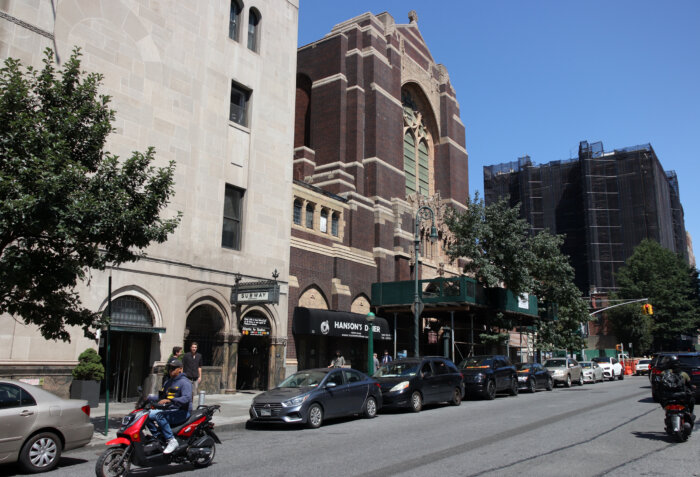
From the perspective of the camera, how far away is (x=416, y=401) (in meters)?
16.8

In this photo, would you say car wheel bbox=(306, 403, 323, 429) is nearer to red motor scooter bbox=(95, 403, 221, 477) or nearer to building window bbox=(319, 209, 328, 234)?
red motor scooter bbox=(95, 403, 221, 477)

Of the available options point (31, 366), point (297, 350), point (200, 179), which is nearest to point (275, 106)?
point (200, 179)

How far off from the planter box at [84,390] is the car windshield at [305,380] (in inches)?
190

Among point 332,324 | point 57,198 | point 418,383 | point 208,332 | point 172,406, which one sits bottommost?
point 418,383

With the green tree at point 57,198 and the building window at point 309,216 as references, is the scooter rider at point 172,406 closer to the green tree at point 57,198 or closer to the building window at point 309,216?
the green tree at point 57,198

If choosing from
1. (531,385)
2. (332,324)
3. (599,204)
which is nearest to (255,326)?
(332,324)

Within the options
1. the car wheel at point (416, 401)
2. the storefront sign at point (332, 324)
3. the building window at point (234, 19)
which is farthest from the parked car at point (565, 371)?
the building window at point (234, 19)

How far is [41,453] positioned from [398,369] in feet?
36.0

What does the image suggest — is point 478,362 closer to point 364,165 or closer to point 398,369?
point 398,369

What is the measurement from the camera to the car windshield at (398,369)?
17375 millimetres

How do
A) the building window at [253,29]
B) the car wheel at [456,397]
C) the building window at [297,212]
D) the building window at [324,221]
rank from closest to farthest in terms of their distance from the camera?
the car wheel at [456,397] → the building window at [253,29] → the building window at [297,212] → the building window at [324,221]

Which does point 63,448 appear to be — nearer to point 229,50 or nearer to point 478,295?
point 229,50

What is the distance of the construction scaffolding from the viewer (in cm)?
7319

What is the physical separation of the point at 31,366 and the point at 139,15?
11.2m
